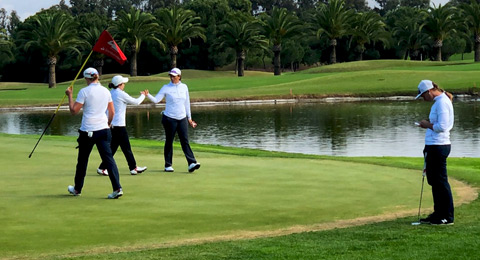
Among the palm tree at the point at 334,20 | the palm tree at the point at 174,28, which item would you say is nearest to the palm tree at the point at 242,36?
the palm tree at the point at 174,28

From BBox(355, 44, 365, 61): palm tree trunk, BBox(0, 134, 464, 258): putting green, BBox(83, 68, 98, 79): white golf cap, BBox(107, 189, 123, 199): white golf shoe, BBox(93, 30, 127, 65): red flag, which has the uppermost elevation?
BBox(355, 44, 365, 61): palm tree trunk

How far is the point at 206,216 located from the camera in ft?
40.8

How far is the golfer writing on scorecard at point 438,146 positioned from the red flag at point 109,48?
654 centimetres

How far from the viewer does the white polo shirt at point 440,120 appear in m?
11.8

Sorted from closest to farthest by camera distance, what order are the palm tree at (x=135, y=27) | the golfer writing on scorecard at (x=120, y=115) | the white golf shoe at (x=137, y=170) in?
the white golf shoe at (x=137, y=170), the golfer writing on scorecard at (x=120, y=115), the palm tree at (x=135, y=27)

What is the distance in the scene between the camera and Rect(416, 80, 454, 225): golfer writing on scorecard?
11.8 metres

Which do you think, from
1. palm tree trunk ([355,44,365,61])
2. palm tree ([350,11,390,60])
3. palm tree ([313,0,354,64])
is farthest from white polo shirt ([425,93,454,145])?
palm tree trunk ([355,44,365,61])

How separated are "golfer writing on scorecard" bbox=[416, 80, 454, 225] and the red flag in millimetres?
6544

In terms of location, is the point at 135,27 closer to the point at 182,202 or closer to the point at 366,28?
the point at 366,28

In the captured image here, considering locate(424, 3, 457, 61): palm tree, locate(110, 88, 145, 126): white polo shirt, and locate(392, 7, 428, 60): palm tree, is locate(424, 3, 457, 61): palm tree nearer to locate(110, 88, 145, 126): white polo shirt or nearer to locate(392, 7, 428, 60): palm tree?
locate(392, 7, 428, 60): palm tree

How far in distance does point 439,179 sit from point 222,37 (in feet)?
323

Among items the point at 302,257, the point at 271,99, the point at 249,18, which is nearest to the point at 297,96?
the point at 271,99

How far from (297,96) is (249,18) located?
4596cm

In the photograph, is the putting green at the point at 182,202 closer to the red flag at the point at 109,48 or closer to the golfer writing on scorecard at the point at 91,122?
the golfer writing on scorecard at the point at 91,122
